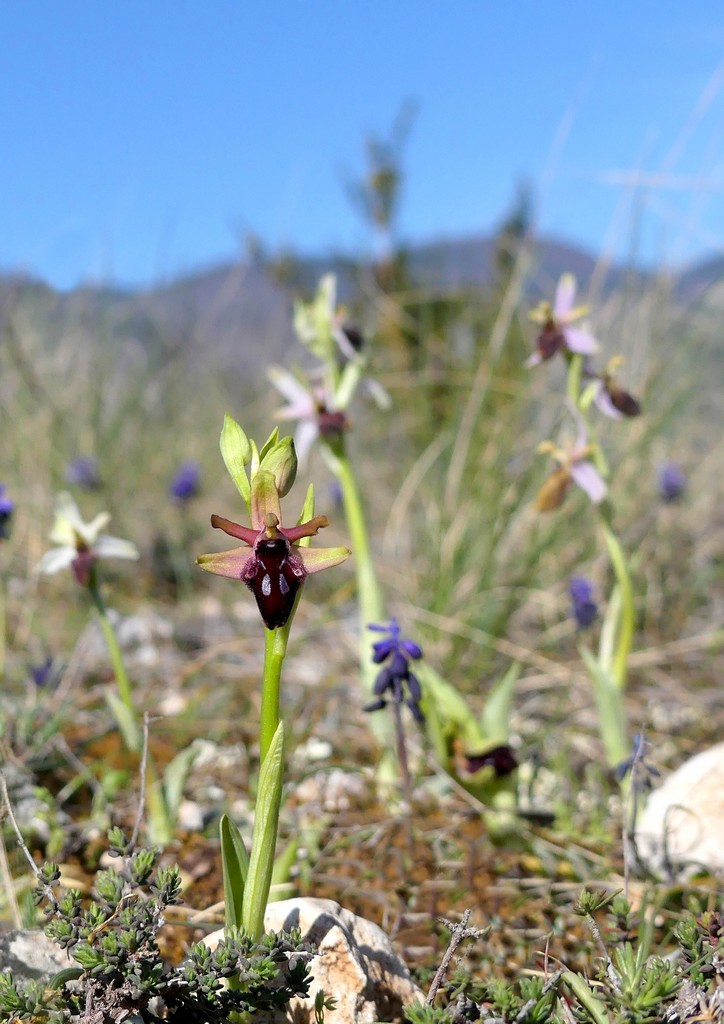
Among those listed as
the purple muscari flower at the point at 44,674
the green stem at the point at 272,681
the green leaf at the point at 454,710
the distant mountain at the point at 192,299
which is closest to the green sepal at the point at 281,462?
the green stem at the point at 272,681

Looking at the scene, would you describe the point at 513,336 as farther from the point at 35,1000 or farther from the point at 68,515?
the point at 35,1000

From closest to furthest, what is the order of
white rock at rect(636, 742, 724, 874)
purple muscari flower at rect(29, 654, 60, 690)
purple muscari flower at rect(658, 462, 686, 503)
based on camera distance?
white rock at rect(636, 742, 724, 874)
purple muscari flower at rect(29, 654, 60, 690)
purple muscari flower at rect(658, 462, 686, 503)

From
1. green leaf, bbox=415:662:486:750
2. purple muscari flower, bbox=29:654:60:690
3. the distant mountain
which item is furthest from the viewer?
the distant mountain

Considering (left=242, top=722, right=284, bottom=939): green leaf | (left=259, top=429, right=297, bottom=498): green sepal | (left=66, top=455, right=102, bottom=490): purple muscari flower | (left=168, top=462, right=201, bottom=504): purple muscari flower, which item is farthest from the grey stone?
(left=66, top=455, right=102, bottom=490): purple muscari flower

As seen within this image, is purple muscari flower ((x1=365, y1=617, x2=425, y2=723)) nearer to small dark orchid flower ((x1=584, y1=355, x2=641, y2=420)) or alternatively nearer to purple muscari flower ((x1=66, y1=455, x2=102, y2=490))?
small dark orchid flower ((x1=584, y1=355, x2=641, y2=420))

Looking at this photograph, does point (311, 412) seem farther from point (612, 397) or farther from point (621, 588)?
point (621, 588)

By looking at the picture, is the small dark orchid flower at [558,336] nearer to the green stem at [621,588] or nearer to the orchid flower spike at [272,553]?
the green stem at [621,588]

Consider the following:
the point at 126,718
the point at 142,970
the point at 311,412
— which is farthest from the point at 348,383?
the point at 142,970
